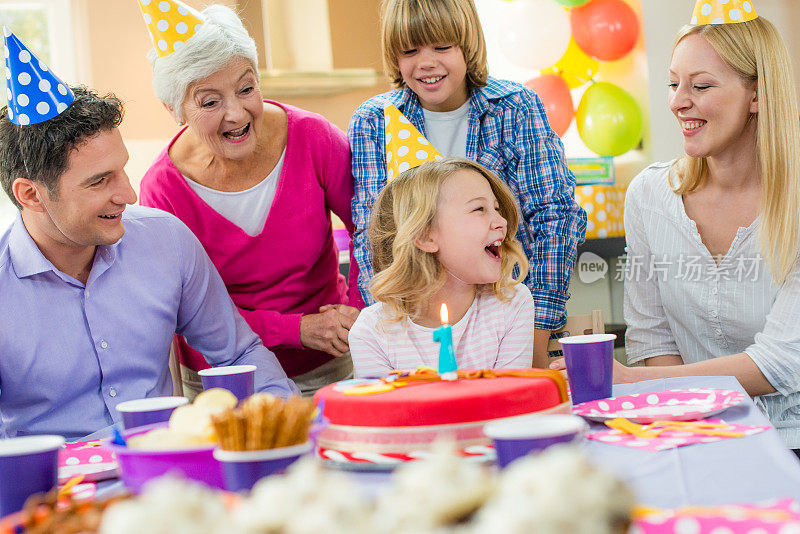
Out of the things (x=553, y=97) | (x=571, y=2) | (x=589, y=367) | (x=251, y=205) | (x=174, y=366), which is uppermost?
(x=571, y=2)

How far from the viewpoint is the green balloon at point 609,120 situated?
4.04 m

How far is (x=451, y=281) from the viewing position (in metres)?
1.93

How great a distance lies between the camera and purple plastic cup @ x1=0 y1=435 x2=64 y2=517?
0.90 metres

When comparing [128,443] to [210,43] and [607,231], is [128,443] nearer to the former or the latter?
[210,43]

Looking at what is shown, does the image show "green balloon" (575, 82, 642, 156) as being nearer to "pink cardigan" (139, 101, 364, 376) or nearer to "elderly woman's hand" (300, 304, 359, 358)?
"pink cardigan" (139, 101, 364, 376)

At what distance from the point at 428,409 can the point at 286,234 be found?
127 cm

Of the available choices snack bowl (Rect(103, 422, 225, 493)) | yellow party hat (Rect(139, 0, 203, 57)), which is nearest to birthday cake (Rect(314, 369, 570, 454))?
snack bowl (Rect(103, 422, 225, 493))

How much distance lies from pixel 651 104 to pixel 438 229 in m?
2.54

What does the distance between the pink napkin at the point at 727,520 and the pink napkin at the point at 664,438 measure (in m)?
0.28

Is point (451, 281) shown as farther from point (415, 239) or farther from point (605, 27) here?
point (605, 27)

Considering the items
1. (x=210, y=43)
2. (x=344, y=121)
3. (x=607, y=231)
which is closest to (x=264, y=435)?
(x=210, y=43)

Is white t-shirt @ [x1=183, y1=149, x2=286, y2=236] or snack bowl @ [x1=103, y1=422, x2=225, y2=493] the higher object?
white t-shirt @ [x1=183, y1=149, x2=286, y2=236]

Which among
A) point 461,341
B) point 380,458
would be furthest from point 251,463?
point 461,341

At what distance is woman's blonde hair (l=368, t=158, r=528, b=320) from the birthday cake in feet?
2.38
